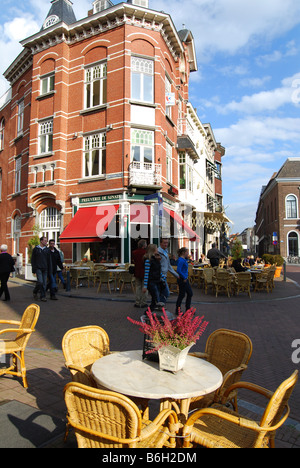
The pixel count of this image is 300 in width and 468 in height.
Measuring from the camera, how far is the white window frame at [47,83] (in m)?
18.7

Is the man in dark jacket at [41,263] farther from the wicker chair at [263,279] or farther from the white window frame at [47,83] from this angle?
the white window frame at [47,83]

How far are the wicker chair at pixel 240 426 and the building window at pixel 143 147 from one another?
14971mm

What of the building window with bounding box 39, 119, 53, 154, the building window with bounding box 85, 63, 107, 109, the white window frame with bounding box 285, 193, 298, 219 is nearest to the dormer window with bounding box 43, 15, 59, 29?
the building window with bounding box 85, 63, 107, 109

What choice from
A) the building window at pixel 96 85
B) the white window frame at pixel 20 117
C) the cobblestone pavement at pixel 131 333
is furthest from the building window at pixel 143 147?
the white window frame at pixel 20 117

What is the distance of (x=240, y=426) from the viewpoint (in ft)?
7.20

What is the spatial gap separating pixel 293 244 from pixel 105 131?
106 feet

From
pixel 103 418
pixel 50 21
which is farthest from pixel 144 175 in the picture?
pixel 103 418

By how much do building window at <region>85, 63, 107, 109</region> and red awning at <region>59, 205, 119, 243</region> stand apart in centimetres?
615

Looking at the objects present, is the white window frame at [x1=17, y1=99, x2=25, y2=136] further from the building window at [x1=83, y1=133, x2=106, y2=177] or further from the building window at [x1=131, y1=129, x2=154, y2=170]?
the building window at [x1=131, y1=129, x2=154, y2=170]

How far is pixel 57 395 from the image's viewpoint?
11.3ft

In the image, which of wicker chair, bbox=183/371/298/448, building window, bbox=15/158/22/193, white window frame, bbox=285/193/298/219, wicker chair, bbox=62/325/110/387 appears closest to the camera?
wicker chair, bbox=183/371/298/448

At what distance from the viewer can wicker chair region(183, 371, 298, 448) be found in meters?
1.90

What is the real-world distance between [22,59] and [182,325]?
24316mm

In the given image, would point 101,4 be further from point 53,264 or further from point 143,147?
point 53,264
